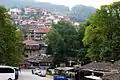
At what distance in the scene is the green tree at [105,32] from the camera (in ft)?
191

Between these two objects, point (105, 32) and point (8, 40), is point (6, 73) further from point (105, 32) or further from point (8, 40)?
point (105, 32)

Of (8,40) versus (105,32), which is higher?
(105,32)

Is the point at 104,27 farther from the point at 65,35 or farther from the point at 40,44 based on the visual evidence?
the point at 40,44

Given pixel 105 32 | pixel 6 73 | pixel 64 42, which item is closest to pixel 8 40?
pixel 105 32

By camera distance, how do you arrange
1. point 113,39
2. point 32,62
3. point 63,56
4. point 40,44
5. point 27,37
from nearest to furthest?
1. point 113,39
2. point 63,56
3. point 32,62
4. point 40,44
5. point 27,37

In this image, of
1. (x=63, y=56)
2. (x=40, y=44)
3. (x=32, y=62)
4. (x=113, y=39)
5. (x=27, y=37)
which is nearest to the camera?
(x=113, y=39)

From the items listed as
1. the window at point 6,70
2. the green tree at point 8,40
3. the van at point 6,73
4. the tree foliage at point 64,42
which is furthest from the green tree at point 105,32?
the tree foliage at point 64,42

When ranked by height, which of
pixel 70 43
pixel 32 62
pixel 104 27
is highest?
pixel 104 27

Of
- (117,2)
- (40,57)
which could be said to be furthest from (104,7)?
(40,57)

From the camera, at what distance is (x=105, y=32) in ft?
198

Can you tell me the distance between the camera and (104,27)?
2352 inches

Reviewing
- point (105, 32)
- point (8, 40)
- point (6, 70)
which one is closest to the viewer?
point (6, 70)

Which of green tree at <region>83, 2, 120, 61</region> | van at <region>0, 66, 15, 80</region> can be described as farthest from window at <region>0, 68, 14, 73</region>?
green tree at <region>83, 2, 120, 61</region>

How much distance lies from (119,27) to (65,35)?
1598 inches
